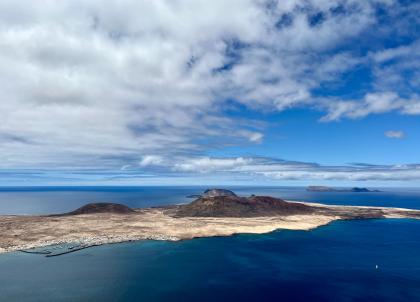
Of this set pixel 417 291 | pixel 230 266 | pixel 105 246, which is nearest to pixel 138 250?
pixel 105 246

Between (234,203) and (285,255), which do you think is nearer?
(285,255)

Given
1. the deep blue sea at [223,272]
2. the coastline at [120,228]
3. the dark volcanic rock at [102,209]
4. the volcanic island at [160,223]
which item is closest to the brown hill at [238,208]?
the volcanic island at [160,223]

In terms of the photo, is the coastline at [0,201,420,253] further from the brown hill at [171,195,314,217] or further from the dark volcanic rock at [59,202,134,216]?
the dark volcanic rock at [59,202,134,216]

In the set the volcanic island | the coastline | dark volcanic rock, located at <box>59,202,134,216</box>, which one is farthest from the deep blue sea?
dark volcanic rock, located at <box>59,202,134,216</box>

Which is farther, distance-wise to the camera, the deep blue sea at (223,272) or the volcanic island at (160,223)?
the volcanic island at (160,223)

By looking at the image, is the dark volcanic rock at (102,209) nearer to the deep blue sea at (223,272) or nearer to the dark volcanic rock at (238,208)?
the dark volcanic rock at (238,208)

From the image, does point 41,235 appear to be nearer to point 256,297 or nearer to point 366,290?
point 256,297
